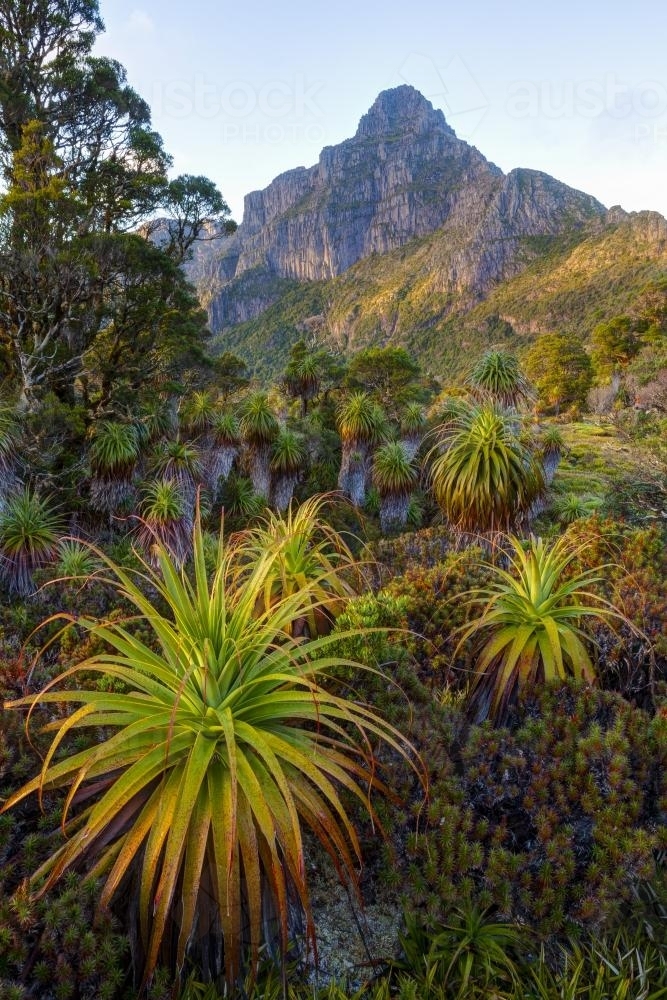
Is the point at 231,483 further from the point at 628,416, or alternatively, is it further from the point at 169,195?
the point at 628,416

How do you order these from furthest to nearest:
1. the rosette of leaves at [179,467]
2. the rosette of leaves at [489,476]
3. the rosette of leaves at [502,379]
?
the rosette of leaves at [179,467]
the rosette of leaves at [502,379]
the rosette of leaves at [489,476]

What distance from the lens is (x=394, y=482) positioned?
46.1 ft

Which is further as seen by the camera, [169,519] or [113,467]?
[113,467]

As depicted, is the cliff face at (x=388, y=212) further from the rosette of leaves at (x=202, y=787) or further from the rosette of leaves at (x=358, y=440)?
the rosette of leaves at (x=202, y=787)

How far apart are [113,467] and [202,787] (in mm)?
8830

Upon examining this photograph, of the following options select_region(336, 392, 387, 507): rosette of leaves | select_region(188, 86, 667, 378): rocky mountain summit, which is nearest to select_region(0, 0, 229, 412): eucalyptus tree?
select_region(336, 392, 387, 507): rosette of leaves

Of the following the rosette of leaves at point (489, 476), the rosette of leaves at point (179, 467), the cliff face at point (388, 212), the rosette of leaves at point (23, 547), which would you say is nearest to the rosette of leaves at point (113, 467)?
the rosette of leaves at point (179, 467)

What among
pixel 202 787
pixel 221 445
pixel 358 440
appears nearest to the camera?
pixel 202 787

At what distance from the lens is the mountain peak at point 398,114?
18388cm

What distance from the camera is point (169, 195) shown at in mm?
14547

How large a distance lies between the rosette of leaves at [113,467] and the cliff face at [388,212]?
350ft

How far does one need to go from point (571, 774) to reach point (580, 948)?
29.0 inches

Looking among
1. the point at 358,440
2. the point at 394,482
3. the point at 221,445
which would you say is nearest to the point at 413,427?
the point at 358,440

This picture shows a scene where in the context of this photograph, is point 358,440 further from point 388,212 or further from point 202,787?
point 388,212
